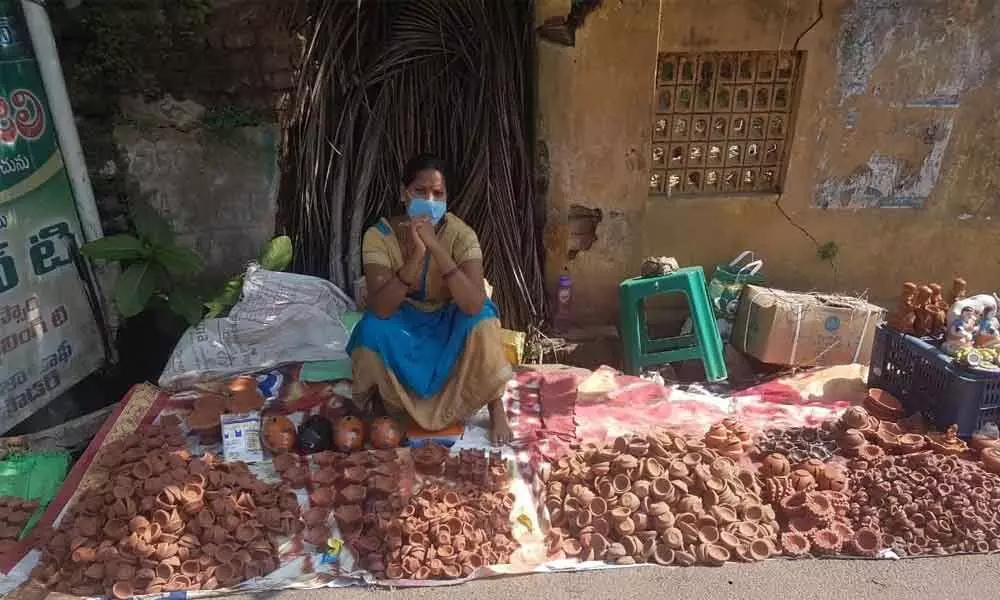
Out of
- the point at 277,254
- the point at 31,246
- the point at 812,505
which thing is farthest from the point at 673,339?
the point at 31,246

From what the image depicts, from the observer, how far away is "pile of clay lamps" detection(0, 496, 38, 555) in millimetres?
2576

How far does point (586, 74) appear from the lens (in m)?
4.00

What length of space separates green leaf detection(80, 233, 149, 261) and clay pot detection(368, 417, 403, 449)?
1.68 m

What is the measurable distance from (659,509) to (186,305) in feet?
8.97

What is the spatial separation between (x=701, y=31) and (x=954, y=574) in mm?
3148

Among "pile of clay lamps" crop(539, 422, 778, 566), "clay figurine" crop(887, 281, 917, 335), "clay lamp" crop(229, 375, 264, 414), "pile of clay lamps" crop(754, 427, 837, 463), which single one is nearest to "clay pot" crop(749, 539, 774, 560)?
"pile of clay lamps" crop(539, 422, 778, 566)

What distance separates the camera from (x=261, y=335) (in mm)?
3789

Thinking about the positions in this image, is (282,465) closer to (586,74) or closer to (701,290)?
(701,290)

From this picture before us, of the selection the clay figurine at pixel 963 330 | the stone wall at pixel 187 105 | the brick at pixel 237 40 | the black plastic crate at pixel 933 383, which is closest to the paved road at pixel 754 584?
the black plastic crate at pixel 933 383

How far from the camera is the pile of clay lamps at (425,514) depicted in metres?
2.49

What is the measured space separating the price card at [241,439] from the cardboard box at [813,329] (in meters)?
3.01

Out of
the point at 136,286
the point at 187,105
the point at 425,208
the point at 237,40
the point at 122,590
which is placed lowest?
the point at 122,590

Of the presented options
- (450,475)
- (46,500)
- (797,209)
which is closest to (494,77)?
(797,209)

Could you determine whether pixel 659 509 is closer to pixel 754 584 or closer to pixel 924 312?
pixel 754 584
